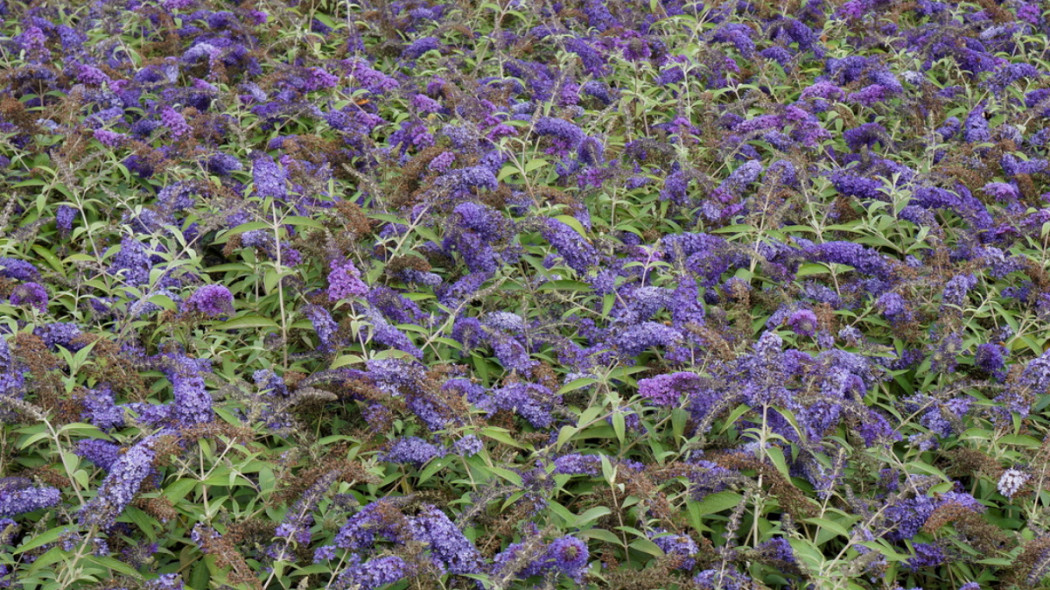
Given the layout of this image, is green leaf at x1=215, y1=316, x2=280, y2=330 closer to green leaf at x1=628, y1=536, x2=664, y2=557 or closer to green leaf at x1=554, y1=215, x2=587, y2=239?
green leaf at x1=554, y1=215, x2=587, y2=239

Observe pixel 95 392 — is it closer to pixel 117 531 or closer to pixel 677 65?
pixel 117 531

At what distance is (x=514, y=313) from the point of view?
15.9 feet

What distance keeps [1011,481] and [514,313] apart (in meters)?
2.25

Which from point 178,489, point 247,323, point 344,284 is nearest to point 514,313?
point 344,284

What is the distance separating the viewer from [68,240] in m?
5.45

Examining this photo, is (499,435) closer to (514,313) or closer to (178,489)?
(514,313)

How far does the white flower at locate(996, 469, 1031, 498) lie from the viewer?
375 cm

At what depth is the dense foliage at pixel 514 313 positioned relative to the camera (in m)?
3.64

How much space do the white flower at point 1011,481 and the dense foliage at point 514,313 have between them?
0.11 m

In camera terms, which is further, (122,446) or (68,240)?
(68,240)

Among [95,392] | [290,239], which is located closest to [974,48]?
[290,239]

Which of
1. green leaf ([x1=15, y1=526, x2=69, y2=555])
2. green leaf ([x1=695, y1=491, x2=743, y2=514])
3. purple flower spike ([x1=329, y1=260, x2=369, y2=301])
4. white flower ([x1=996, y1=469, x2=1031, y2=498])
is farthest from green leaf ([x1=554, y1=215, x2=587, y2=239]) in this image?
green leaf ([x1=15, y1=526, x2=69, y2=555])

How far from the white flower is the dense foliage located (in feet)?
0.35

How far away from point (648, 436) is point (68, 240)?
3347mm
